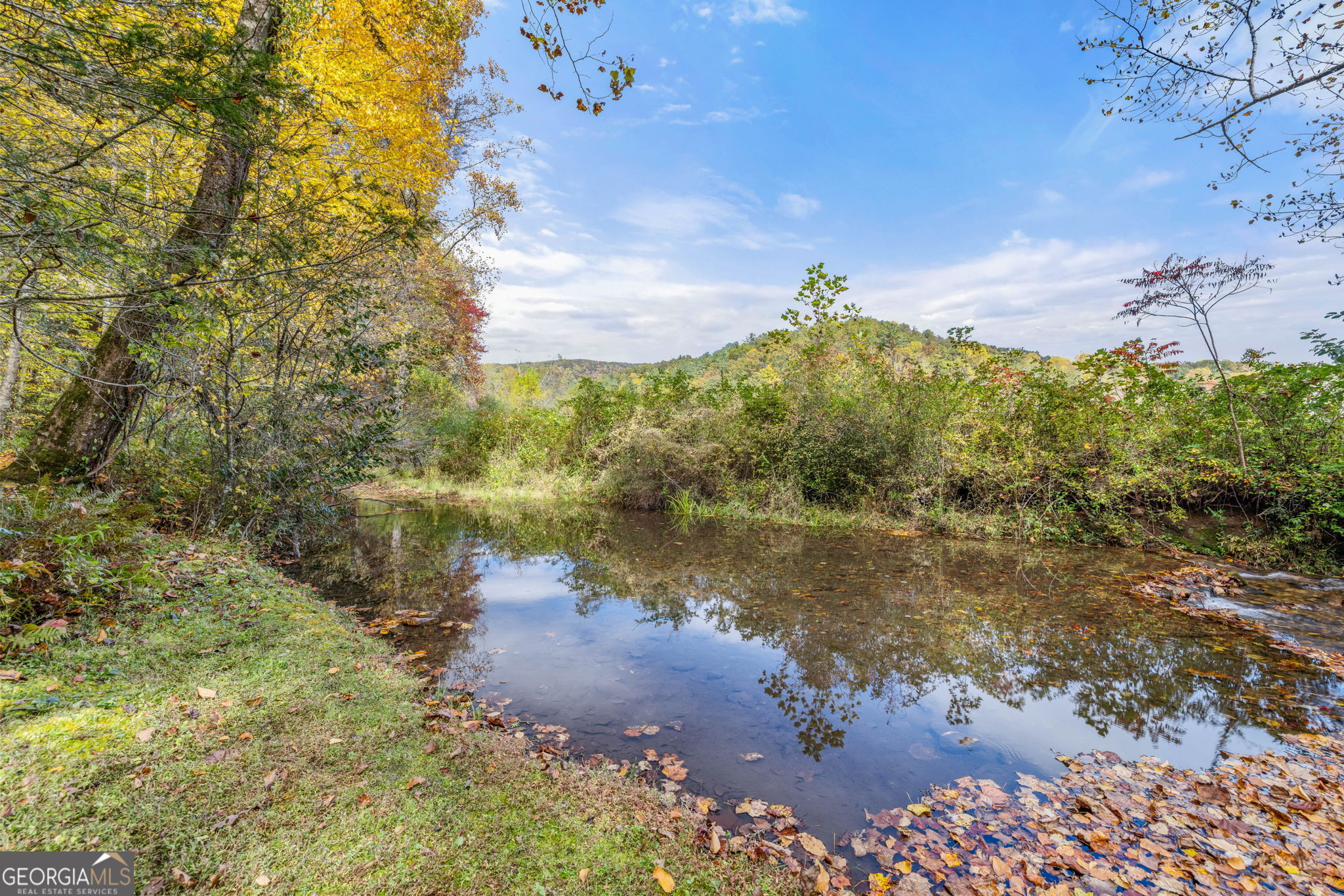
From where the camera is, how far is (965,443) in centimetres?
1042

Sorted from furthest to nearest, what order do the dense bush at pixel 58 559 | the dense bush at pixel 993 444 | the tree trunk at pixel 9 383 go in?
the dense bush at pixel 993 444
the tree trunk at pixel 9 383
the dense bush at pixel 58 559

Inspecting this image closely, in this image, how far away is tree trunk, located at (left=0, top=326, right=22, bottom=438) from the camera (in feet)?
22.9

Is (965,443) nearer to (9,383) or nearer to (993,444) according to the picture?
(993,444)

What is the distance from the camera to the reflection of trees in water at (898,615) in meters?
3.86

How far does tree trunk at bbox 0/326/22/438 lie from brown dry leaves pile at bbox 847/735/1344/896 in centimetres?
1173

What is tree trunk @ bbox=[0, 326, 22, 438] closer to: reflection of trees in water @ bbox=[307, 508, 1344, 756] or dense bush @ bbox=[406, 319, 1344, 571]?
reflection of trees in water @ bbox=[307, 508, 1344, 756]

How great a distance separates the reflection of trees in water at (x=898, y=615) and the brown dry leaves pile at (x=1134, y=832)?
0.66 metres

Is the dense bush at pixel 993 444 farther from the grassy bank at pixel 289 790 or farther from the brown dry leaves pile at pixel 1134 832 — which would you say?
the grassy bank at pixel 289 790

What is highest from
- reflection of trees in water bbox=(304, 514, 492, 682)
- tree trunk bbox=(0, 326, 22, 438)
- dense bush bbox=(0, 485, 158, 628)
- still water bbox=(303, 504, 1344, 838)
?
tree trunk bbox=(0, 326, 22, 438)

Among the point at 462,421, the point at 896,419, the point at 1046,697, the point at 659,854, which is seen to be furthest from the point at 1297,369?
the point at 462,421

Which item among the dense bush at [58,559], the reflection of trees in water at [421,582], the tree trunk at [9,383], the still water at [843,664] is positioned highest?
the tree trunk at [9,383]

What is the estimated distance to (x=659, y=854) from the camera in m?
2.13

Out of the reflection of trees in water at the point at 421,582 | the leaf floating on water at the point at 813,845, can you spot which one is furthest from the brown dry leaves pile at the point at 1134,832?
the reflection of trees in water at the point at 421,582

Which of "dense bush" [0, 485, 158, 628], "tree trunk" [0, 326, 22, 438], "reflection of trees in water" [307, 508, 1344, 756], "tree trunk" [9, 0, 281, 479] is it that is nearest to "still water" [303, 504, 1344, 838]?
"reflection of trees in water" [307, 508, 1344, 756]
